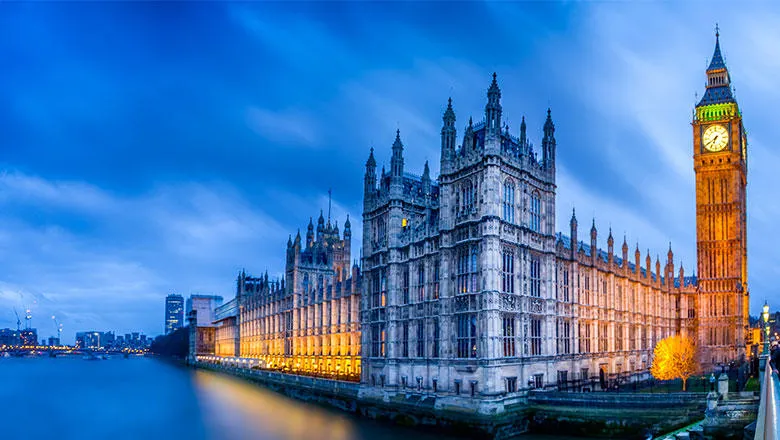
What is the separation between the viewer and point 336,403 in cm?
7694

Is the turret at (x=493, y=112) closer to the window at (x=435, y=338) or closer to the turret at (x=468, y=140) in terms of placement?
the turret at (x=468, y=140)

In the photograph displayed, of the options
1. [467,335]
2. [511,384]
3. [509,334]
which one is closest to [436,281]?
[467,335]

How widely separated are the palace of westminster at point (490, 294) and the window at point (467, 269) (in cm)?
15

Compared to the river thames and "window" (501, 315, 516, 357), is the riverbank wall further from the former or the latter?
"window" (501, 315, 516, 357)

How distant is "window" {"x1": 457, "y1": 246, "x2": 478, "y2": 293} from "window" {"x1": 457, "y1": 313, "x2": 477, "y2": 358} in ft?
8.56

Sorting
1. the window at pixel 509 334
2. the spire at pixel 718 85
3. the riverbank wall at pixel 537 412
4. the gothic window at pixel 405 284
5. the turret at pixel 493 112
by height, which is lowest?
the riverbank wall at pixel 537 412

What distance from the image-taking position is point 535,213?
62500mm

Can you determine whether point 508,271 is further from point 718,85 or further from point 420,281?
point 718,85

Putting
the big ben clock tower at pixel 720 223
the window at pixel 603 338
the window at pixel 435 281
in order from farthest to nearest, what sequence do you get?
the big ben clock tower at pixel 720 223
the window at pixel 603 338
the window at pixel 435 281

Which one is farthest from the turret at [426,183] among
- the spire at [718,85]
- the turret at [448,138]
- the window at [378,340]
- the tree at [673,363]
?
the spire at [718,85]

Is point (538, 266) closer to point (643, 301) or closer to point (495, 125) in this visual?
point (495, 125)

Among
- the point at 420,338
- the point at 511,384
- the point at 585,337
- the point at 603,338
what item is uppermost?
the point at 420,338

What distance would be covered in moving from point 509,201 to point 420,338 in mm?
17217

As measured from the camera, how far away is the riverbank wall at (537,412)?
4681 cm
